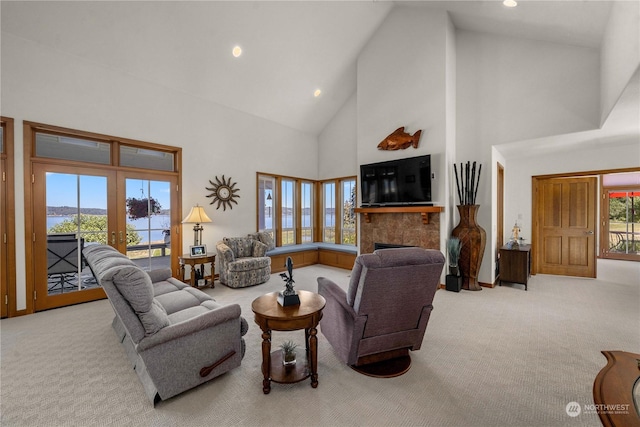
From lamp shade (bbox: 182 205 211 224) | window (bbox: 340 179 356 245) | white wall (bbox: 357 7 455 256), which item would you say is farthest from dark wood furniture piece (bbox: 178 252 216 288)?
white wall (bbox: 357 7 455 256)

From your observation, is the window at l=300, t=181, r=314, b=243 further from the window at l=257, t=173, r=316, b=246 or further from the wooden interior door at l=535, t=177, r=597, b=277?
the wooden interior door at l=535, t=177, r=597, b=277

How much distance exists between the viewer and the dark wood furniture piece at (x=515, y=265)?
15.2 feet

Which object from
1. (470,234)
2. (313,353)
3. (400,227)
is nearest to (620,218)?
(470,234)

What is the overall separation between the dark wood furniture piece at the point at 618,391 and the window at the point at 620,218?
28.6 ft

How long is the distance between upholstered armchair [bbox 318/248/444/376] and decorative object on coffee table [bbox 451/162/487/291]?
2.78 metres

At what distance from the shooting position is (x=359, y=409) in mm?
1814

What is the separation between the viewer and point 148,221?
462 centimetres

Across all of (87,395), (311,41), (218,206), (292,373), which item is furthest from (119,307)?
(311,41)

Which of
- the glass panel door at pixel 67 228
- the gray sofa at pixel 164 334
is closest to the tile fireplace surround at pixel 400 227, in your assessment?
the gray sofa at pixel 164 334

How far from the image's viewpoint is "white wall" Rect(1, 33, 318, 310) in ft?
11.5

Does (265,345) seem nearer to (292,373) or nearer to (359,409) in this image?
(292,373)

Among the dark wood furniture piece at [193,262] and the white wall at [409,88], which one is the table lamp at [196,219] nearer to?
the dark wood furniture piece at [193,262]

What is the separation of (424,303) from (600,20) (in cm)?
421

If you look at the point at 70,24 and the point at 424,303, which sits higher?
the point at 70,24
